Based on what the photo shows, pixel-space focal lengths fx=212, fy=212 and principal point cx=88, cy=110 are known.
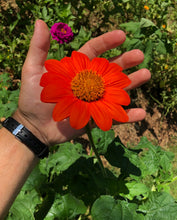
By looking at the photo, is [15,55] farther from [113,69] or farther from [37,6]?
[113,69]

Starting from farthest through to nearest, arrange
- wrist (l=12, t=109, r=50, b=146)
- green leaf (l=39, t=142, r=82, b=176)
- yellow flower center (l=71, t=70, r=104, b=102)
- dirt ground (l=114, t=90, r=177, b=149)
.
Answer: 1. dirt ground (l=114, t=90, r=177, b=149)
2. green leaf (l=39, t=142, r=82, b=176)
3. wrist (l=12, t=109, r=50, b=146)
4. yellow flower center (l=71, t=70, r=104, b=102)

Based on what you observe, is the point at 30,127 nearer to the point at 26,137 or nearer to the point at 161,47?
the point at 26,137

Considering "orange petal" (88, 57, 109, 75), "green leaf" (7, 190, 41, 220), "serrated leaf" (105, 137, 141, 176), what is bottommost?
"serrated leaf" (105, 137, 141, 176)

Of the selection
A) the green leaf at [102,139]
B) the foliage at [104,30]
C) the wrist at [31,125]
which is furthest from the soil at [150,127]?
the wrist at [31,125]

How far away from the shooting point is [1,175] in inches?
45.6

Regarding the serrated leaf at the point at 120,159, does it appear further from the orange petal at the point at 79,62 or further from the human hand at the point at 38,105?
the orange petal at the point at 79,62

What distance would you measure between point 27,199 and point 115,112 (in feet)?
2.65

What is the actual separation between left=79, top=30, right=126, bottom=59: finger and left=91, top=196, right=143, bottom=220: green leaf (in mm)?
1011

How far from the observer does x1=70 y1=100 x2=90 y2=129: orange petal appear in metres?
0.91

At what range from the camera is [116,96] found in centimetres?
111

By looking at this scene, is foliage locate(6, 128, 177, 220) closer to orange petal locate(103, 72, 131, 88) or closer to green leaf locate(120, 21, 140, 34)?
orange petal locate(103, 72, 131, 88)

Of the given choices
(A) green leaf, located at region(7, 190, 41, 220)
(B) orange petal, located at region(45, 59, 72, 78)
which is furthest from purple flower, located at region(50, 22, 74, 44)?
(A) green leaf, located at region(7, 190, 41, 220)

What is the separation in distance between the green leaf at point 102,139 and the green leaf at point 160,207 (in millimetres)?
390

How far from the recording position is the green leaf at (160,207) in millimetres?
1176
